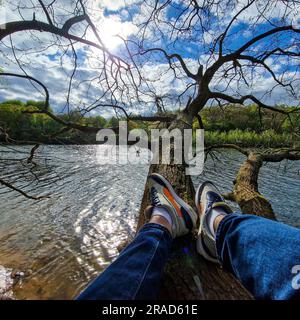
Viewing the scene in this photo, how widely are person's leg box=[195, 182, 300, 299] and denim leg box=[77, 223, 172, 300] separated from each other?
1.17 feet

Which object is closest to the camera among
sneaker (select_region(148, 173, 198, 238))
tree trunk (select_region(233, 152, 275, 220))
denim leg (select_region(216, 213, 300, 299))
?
denim leg (select_region(216, 213, 300, 299))

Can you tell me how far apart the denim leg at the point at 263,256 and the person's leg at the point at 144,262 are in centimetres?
38

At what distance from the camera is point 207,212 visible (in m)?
1.92

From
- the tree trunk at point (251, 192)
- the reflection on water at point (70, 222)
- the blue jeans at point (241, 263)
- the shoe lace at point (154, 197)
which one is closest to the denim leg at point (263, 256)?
the blue jeans at point (241, 263)

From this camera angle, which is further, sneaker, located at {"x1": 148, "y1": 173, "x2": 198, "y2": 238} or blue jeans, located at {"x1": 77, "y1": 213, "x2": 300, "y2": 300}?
sneaker, located at {"x1": 148, "y1": 173, "x2": 198, "y2": 238}

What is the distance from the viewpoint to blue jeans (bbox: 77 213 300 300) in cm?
96

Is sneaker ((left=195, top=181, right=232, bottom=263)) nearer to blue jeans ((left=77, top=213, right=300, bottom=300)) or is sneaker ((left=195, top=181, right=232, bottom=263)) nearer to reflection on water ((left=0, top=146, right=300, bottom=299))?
blue jeans ((left=77, top=213, right=300, bottom=300))

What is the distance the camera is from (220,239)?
145 centimetres

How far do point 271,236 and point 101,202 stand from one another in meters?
7.42

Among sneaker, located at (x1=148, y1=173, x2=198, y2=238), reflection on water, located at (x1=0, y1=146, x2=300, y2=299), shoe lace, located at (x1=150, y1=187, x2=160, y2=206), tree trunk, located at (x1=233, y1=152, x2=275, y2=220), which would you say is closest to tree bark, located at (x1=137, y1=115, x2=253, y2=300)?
sneaker, located at (x1=148, y1=173, x2=198, y2=238)

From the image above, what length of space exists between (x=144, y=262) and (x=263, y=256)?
0.58 m

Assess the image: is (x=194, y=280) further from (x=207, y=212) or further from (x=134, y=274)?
(x=207, y=212)

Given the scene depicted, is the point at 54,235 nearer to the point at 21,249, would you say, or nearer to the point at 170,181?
the point at 21,249
